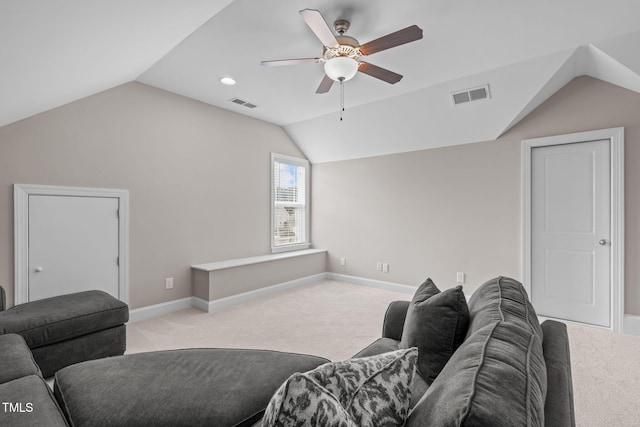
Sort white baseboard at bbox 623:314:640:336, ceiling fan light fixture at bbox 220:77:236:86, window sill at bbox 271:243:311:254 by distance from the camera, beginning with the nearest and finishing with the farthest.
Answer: white baseboard at bbox 623:314:640:336, ceiling fan light fixture at bbox 220:77:236:86, window sill at bbox 271:243:311:254

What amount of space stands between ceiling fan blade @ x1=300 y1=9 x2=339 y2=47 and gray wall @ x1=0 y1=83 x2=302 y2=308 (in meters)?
2.43

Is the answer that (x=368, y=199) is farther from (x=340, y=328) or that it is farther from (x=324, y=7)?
(x=324, y=7)

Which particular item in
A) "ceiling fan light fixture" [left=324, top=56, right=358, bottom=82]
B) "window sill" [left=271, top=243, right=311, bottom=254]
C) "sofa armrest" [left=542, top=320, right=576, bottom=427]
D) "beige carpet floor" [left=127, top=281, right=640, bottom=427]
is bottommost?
"beige carpet floor" [left=127, top=281, right=640, bottom=427]

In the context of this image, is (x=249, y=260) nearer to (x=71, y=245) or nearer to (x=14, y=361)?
Result: (x=71, y=245)

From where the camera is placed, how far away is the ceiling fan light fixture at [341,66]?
7.46 feet

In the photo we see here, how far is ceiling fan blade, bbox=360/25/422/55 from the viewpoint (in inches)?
78.1

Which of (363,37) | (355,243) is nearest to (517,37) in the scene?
(363,37)

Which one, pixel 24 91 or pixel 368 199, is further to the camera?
pixel 368 199

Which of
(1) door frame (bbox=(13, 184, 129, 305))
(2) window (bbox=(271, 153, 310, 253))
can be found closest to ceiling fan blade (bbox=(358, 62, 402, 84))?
(2) window (bbox=(271, 153, 310, 253))

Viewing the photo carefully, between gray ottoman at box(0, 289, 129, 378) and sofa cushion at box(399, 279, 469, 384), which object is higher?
sofa cushion at box(399, 279, 469, 384)

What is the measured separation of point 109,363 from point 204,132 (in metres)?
3.33

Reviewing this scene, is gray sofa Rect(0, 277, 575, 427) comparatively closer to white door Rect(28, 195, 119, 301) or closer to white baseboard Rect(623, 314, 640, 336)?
white door Rect(28, 195, 119, 301)

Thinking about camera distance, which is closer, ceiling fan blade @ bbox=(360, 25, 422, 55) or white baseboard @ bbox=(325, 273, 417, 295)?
ceiling fan blade @ bbox=(360, 25, 422, 55)

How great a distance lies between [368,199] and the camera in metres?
5.02
